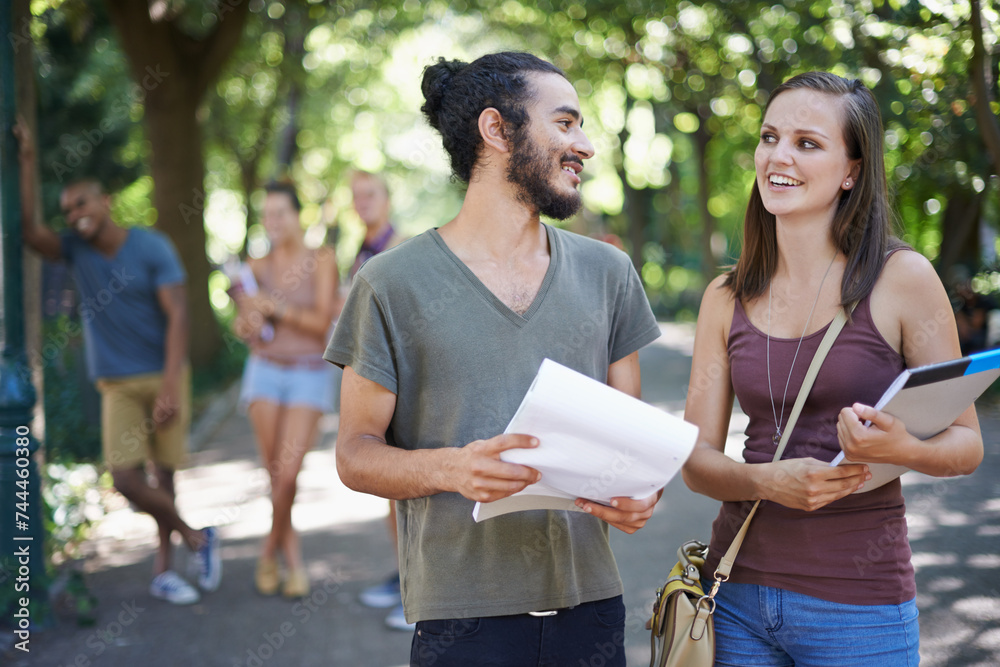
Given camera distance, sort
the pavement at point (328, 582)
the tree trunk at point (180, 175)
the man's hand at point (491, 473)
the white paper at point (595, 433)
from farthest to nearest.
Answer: the tree trunk at point (180, 175) → the pavement at point (328, 582) → the man's hand at point (491, 473) → the white paper at point (595, 433)

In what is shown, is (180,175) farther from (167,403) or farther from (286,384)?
(286,384)

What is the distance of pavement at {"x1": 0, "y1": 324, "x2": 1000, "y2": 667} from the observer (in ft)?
15.5

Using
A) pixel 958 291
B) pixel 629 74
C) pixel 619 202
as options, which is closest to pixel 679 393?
pixel 958 291

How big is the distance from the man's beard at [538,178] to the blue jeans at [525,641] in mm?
1041

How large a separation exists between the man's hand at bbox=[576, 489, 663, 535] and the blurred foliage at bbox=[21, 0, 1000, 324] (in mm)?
1153

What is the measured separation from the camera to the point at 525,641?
7.48 feet

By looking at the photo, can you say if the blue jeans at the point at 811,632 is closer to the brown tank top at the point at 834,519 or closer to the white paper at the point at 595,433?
the brown tank top at the point at 834,519

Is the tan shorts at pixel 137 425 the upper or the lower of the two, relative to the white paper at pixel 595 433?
lower

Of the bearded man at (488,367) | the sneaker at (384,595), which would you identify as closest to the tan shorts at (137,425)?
the sneaker at (384,595)

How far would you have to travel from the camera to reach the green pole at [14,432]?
16.3ft

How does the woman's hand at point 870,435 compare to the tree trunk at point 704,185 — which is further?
the tree trunk at point 704,185

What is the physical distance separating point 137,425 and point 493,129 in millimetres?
4164

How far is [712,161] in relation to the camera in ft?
93.6

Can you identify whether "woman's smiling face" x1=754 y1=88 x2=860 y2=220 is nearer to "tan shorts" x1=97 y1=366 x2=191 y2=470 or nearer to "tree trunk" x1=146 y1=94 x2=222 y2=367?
"tan shorts" x1=97 y1=366 x2=191 y2=470
